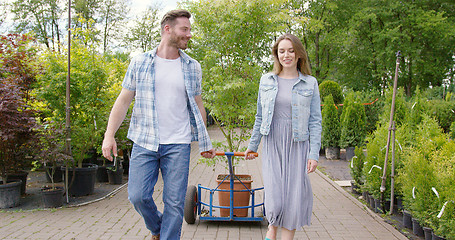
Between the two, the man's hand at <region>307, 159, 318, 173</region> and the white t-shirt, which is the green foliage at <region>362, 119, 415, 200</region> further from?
the white t-shirt

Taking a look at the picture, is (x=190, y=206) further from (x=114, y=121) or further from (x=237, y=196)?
(x=114, y=121)

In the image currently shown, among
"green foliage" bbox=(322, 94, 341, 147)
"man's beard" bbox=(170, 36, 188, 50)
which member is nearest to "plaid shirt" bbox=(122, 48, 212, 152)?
"man's beard" bbox=(170, 36, 188, 50)

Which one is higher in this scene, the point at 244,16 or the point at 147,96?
the point at 244,16

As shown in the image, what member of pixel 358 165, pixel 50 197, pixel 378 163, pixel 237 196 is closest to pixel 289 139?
pixel 237 196

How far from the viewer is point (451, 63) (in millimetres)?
22953

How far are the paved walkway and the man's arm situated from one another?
162 centimetres

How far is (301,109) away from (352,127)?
7.77 meters

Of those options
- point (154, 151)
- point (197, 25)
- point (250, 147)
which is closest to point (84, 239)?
point (154, 151)

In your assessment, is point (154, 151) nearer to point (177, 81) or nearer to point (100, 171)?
point (177, 81)

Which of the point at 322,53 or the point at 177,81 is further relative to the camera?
the point at 322,53

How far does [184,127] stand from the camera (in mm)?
3074

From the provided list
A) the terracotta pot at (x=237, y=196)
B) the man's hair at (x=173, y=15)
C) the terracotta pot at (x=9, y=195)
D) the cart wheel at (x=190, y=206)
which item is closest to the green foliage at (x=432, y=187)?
the terracotta pot at (x=237, y=196)

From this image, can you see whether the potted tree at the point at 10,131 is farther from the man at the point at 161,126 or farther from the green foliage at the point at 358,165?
the green foliage at the point at 358,165

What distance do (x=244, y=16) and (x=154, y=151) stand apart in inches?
88.6
